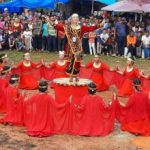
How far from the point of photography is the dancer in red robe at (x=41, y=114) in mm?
11406

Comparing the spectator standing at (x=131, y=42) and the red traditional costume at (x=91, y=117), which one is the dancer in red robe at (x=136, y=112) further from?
the spectator standing at (x=131, y=42)

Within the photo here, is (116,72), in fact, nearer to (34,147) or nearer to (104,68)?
(104,68)

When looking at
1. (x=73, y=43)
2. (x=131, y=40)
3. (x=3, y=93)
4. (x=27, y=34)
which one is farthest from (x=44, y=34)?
(x=3, y=93)

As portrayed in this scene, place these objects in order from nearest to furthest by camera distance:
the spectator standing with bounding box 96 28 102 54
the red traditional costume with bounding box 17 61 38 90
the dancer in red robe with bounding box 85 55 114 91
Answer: the dancer in red robe with bounding box 85 55 114 91
the red traditional costume with bounding box 17 61 38 90
the spectator standing with bounding box 96 28 102 54

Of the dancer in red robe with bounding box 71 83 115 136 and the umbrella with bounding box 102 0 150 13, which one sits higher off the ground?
the umbrella with bounding box 102 0 150 13

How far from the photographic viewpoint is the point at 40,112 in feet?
37.6

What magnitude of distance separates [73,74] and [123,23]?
10415mm

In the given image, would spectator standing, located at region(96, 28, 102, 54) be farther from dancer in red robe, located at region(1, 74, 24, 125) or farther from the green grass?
dancer in red robe, located at region(1, 74, 24, 125)

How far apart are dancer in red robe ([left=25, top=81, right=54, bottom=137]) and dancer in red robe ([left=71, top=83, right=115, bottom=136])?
0.58 metres

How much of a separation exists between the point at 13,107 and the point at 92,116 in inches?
81.4

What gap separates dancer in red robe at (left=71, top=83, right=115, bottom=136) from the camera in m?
11.5

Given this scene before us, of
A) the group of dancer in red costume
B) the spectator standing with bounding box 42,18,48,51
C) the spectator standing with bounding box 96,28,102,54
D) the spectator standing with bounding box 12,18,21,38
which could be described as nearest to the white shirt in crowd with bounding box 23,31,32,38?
the spectator standing with bounding box 12,18,21,38

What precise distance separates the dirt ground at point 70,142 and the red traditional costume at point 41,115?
185 millimetres

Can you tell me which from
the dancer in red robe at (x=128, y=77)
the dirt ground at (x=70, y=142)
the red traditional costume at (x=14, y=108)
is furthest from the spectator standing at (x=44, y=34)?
the dirt ground at (x=70, y=142)
